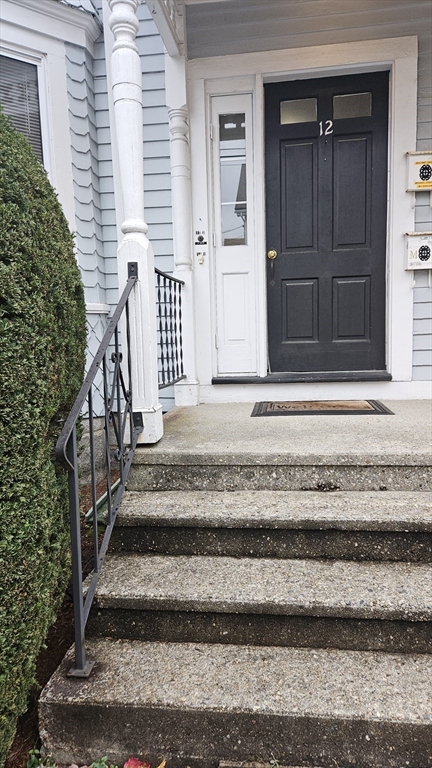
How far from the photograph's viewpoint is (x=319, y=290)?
11.1 ft

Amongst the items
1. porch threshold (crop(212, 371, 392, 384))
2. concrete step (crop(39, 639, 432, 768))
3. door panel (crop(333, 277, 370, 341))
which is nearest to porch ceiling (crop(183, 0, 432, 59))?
door panel (crop(333, 277, 370, 341))

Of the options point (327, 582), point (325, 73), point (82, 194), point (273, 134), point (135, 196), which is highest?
point (325, 73)

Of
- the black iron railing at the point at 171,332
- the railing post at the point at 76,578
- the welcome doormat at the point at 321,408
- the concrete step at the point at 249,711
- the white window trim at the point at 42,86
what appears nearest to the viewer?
the concrete step at the point at 249,711

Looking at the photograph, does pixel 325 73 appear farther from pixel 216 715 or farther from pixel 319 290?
pixel 216 715

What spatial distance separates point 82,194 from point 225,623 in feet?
9.85

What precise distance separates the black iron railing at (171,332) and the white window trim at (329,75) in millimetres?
185

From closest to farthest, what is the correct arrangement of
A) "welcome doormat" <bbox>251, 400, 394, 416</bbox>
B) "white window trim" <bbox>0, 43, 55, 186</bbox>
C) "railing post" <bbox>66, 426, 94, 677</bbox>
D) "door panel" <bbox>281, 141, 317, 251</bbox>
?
1. "railing post" <bbox>66, 426, 94, 677</bbox>
2. "welcome doormat" <bbox>251, 400, 394, 416</bbox>
3. "white window trim" <bbox>0, 43, 55, 186</bbox>
4. "door panel" <bbox>281, 141, 317, 251</bbox>

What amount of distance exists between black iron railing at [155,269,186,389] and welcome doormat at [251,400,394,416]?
58cm

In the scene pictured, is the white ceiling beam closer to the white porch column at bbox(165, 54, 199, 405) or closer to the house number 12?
the white porch column at bbox(165, 54, 199, 405)

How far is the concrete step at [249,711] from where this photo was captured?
1310 mm

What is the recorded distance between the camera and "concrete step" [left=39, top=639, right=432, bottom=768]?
1310mm

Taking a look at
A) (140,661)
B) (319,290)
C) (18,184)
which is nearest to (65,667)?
(140,661)

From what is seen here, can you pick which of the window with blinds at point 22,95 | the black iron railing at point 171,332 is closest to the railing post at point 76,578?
the black iron railing at point 171,332

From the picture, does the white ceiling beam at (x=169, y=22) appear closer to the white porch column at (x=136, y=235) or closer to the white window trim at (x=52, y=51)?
the white porch column at (x=136, y=235)
